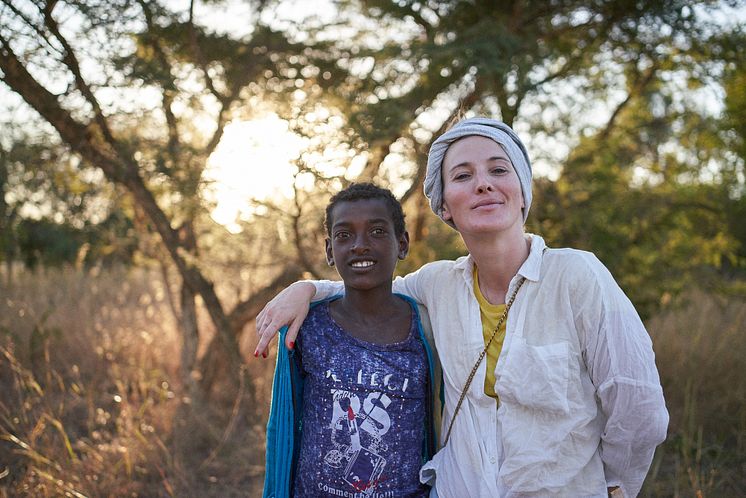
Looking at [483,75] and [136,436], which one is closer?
[136,436]

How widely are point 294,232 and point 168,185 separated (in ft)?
3.23

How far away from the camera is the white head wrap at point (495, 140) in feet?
7.18

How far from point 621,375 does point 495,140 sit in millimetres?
857

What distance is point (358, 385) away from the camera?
223cm

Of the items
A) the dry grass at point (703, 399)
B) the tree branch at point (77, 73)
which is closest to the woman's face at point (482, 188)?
the dry grass at point (703, 399)

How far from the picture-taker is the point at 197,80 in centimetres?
496

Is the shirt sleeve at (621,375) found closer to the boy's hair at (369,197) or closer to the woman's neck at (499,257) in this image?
the woman's neck at (499,257)

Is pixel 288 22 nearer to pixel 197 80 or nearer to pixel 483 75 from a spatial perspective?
pixel 197 80

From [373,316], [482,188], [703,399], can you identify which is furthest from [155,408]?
[703,399]

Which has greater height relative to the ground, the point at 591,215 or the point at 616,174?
the point at 616,174

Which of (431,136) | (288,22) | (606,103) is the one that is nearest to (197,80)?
(288,22)

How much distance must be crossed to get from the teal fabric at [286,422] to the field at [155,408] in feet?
4.95

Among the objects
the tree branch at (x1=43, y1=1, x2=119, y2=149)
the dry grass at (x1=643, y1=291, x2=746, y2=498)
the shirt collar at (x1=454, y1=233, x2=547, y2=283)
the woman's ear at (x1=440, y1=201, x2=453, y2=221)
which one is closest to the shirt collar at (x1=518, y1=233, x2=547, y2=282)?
the shirt collar at (x1=454, y1=233, x2=547, y2=283)

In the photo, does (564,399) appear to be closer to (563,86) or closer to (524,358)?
(524,358)
